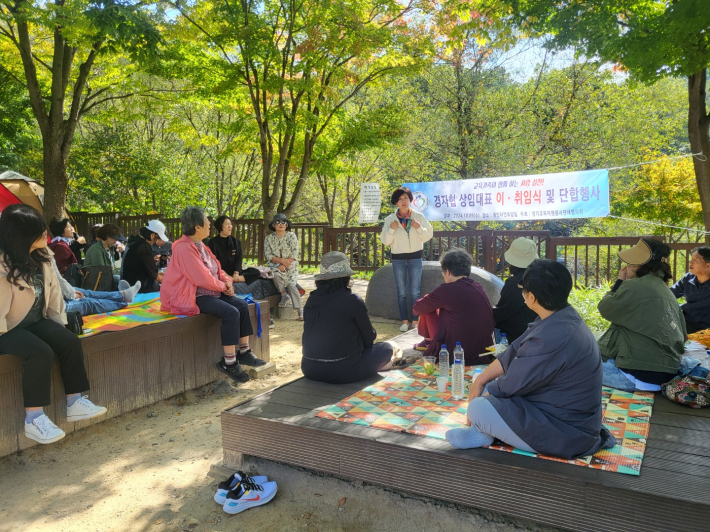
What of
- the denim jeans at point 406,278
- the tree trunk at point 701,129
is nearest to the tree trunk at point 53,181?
the denim jeans at point 406,278

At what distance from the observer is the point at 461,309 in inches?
169

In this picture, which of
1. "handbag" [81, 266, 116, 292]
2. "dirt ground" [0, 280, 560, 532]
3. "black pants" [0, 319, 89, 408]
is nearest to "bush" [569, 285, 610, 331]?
"dirt ground" [0, 280, 560, 532]

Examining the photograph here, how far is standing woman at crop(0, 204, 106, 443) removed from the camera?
3525mm

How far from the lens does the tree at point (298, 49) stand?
9.58 meters

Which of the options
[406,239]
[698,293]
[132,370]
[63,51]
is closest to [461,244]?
[406,239]

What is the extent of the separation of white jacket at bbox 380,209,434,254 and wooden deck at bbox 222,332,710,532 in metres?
3.85

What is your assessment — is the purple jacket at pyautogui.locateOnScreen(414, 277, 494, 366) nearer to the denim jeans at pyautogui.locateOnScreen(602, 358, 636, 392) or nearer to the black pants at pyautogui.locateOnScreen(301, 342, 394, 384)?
the black pants at pyautogui.locateOnScreen(301, 342, 394, 384)

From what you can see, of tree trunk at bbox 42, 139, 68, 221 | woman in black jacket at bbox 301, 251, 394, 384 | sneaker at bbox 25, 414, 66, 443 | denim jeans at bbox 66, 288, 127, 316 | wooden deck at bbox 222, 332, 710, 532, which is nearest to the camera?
wooden deck at bbox 222, 332, 710, 532

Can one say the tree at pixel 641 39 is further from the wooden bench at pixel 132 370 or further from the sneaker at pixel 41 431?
the sneaker at pixel 41 431

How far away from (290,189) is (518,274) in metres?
16.9

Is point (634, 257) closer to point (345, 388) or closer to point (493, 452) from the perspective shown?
point (493, 452)

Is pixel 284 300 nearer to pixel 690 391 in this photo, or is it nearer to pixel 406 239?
pixel 406 239

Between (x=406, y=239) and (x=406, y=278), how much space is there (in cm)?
57

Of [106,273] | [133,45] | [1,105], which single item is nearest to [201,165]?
[1,105]
